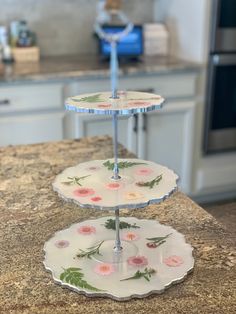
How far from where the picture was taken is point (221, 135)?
2902mm

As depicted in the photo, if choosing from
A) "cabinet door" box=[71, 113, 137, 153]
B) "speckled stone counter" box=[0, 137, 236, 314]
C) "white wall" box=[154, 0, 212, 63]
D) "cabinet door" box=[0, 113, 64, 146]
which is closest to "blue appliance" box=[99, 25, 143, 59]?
"white wall" box=[154, 0, 212, 63]

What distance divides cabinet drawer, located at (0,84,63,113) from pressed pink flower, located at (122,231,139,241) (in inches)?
62.5

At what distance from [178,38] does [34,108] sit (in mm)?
1069

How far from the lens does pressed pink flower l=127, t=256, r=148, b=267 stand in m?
0.87

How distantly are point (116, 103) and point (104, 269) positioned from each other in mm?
300

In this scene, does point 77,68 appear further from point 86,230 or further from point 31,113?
point 86,230

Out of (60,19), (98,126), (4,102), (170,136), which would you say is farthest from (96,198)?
(60,19)

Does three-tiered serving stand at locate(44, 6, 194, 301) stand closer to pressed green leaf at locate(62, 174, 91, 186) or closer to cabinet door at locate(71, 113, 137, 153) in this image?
pressed green leaf at locate(62, 174, 91, 186)

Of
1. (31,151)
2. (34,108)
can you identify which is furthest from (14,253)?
(34,108)

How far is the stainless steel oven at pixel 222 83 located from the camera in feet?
8.80

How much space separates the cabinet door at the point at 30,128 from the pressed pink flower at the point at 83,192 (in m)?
1.66

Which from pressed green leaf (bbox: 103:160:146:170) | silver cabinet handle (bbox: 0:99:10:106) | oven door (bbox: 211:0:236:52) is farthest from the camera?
oven door (bbox: 211:0:236:52)

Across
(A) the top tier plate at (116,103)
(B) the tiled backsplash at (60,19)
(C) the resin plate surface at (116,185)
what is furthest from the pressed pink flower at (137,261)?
(B) the tiled backsplash at (60,19)

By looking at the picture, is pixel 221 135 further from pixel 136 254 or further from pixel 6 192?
pixel 136 254
